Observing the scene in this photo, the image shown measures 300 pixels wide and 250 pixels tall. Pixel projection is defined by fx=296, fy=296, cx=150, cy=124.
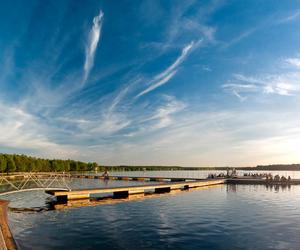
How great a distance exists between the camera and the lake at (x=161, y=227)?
60.7 feet

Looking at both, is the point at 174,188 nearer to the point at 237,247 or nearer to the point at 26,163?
the point at 237,247

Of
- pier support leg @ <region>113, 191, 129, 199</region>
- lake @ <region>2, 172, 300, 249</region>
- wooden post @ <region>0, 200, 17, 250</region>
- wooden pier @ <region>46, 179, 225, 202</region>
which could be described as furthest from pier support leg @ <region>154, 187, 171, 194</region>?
wooden post @ <region>0, 200, 17, 250</region>

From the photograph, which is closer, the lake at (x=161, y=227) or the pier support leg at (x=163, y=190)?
the lake at (x=161, y=227)

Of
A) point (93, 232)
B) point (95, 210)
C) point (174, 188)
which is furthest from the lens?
point (174, 188)

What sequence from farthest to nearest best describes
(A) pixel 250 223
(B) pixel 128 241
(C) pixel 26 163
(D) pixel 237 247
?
1. (C) pixel 26 163
2. (A) pixel 250 223
3. (B) pixel 128 241
4. (D) pixel 237 247

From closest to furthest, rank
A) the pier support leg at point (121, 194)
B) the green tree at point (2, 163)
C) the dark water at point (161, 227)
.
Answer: the dark water at point (161, 227) < the pier support leg at point (121, 194) < the green tree at point (2, 163)

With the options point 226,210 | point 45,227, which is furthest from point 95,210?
point 226,210

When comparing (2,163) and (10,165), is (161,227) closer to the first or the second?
(2,163)

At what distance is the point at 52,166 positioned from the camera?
513 feet

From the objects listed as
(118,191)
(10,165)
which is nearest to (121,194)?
(118,191)

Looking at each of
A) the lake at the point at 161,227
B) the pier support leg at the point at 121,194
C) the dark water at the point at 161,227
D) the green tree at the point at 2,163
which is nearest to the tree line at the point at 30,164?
the green tree at the point at 2,163

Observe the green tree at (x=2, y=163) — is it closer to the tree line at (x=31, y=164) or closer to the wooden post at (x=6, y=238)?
the tree line at (x=31, y=164)

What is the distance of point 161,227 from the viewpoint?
23078 mm

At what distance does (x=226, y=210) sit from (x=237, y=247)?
13.9 metres
